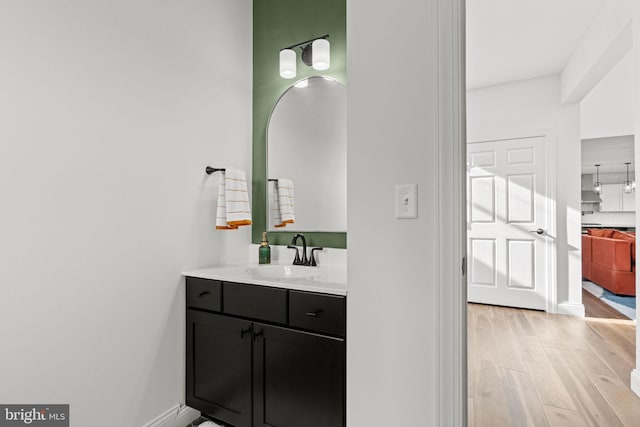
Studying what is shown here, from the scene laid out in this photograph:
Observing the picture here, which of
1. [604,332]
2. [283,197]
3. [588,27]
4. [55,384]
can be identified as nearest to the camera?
[55,384]

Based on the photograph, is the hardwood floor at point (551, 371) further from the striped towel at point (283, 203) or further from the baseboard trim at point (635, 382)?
the striped towel at point (283, 203)

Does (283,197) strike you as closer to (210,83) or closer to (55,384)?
(210,83)

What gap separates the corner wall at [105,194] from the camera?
1.25 meters

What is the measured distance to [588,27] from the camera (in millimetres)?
3076

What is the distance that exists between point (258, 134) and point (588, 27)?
10.3 ft

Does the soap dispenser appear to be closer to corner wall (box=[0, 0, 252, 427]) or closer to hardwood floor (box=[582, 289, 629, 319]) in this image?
corner wall (box=[0, 0, 252, 427])

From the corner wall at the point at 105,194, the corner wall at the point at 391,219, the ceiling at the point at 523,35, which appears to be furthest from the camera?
the ceiling at the point at 523,35

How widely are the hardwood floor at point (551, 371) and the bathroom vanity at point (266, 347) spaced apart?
3.45ft

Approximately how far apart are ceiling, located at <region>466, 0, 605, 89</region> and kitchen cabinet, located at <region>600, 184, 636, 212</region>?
8959mm

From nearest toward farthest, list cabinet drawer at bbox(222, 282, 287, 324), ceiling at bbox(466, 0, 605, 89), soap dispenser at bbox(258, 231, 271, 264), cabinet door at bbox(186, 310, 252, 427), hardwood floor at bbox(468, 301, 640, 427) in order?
cabinet drawer at bbox(222, 282, 287, 324) → cabinet door at bbox(186, 310, 252, 427) → hardwood floor at bbox(468, 301, 640, 427) → soap dispenser at bbox(258, 231, 271, 264) → ceiling at bbox(466, 0, 605, 89)

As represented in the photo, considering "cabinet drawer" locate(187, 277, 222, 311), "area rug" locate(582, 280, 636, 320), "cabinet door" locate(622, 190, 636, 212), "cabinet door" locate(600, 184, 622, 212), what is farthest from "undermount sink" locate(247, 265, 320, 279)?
"cabinet door" locate(622, 190, 636, 212)

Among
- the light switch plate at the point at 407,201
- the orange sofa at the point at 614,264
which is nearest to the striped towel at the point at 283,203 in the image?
the light switch plate at the point at 407,201

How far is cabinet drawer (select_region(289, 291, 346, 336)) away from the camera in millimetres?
1391

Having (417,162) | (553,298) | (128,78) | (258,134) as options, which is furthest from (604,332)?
(128,78)
